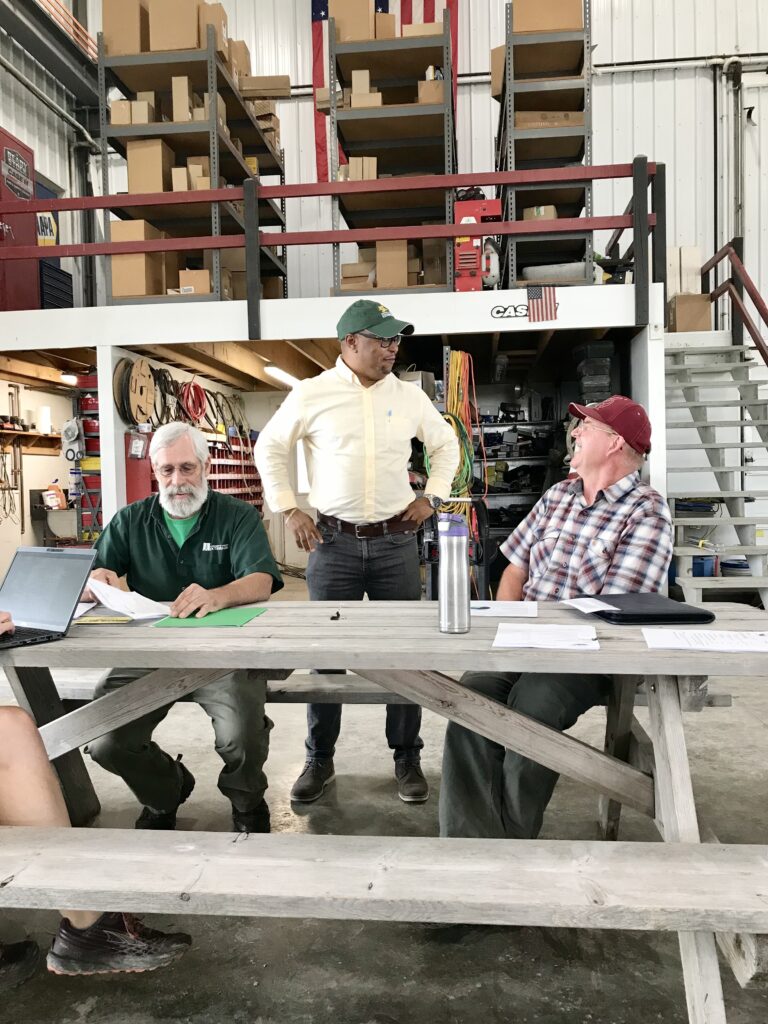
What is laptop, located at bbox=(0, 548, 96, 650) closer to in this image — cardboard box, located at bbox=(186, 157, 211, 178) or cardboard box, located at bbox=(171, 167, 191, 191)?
cardboard box, located at bbox=(171, 167, 191, 191)

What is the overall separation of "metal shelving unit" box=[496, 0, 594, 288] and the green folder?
4132 millimetres

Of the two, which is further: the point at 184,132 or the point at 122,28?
the point at 122,28

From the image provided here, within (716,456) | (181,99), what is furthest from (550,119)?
(716,456)

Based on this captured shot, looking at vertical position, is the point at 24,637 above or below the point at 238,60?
below

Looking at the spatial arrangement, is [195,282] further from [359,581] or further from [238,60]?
[359,581]

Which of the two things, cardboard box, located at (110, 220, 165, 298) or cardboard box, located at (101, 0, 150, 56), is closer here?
cardboard box, located at (110, 220, 165, 298)

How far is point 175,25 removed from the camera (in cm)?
589

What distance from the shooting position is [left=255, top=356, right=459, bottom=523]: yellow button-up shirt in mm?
2814

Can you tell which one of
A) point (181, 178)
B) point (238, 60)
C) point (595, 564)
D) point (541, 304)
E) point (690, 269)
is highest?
point (238, 60)

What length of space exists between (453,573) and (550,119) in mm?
5358

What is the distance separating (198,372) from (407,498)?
6.64 metres

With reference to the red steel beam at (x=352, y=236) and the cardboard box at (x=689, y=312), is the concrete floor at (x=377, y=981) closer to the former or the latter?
the red steel beam at (x=352, y=236)

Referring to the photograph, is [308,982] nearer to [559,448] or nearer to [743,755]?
[743,755]

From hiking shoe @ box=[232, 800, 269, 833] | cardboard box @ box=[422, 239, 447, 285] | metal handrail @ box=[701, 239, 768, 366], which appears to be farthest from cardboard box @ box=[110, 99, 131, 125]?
hiking shoe @ box=[232, 800, 269, 833]
